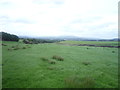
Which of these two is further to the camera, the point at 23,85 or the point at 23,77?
the point at 23,77

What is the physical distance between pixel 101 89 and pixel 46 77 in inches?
195

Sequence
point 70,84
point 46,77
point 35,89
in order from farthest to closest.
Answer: point 46,77 → point 70,84 → point 35,89

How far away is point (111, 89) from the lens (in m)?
9.44

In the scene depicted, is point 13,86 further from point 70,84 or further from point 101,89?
point 101,89

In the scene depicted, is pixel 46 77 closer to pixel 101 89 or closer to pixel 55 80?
pixel 55 80

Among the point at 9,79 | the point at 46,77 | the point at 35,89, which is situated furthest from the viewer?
the point at 46,77

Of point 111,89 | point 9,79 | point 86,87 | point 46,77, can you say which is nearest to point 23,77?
point 9,79

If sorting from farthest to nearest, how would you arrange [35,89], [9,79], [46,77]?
[46,77] → [9,79] → [35,89]

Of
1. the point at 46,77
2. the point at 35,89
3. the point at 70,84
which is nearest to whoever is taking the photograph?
the point at 35,89

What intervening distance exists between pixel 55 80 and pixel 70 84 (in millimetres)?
1586

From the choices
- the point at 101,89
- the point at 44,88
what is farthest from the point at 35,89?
the point at 101,89

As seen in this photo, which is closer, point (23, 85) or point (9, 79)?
point (23, 85)

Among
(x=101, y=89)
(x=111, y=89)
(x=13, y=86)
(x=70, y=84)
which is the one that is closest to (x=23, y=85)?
(x=13, y=86)

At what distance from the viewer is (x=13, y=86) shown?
30.3 ft
